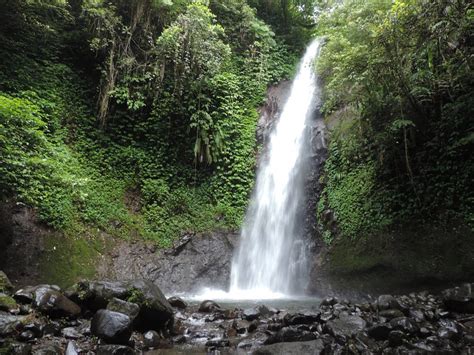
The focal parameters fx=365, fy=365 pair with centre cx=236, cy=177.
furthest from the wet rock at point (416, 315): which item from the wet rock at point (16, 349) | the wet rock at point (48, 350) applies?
the wet rock at point (16, 349)

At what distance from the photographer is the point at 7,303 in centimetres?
481

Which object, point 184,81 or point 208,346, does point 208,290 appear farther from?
→ point 184,81

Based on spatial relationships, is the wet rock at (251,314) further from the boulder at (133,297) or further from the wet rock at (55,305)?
the wet rock at (55,305)

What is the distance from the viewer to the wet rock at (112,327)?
4.45m

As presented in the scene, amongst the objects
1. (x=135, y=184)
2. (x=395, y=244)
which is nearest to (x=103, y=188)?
(x=135, y=184)

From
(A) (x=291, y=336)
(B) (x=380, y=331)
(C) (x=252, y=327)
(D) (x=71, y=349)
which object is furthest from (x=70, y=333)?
(B) (x=380, y=331)

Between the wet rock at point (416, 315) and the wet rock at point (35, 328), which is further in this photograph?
the wet rock at point (416, 315)

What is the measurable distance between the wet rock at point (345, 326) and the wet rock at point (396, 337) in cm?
45

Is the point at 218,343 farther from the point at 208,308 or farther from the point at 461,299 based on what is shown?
the point at 461,299

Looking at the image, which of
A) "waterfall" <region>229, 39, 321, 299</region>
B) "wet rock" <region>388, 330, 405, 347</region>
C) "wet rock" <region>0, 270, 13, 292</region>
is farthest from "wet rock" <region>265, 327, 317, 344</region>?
"waterfall" <region>229, 39, 321, 299</region>

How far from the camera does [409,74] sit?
25.4ft

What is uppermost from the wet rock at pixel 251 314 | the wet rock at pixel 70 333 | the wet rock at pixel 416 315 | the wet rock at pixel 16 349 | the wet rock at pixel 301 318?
→ the wet rock at pixel 416 315

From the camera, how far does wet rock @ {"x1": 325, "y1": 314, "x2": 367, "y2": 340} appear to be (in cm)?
488

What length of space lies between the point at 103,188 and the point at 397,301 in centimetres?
797
